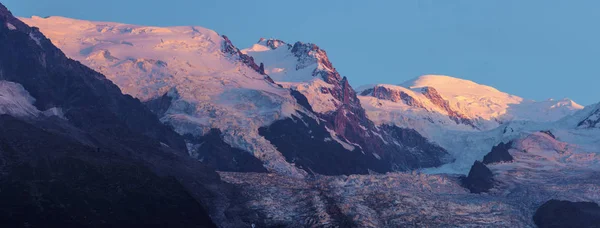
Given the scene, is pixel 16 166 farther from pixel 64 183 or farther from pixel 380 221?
pixel 380 221

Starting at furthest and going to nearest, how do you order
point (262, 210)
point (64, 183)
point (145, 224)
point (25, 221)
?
point (262, 210), point (64, 183), point (145, 224), point (25, 221)

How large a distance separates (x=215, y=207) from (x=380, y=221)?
27.1 meters

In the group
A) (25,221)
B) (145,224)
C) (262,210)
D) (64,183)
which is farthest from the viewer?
(262,210)

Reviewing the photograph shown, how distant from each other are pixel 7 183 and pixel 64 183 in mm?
9915

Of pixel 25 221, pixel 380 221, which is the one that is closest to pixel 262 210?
pixel 380 221

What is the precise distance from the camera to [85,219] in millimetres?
166625

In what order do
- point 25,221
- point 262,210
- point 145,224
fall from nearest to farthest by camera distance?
point 25,221 < point 145,224 < point 262,210

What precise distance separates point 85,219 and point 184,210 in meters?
18.4

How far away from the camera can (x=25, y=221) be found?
521ft

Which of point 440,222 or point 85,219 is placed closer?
point 85,219

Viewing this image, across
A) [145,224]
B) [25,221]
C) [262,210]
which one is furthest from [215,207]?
[25,221]

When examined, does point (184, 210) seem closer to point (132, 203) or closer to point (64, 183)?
point (132, 203)

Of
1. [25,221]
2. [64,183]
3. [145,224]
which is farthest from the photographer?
[64,183]

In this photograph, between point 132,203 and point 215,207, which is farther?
point 215,207
